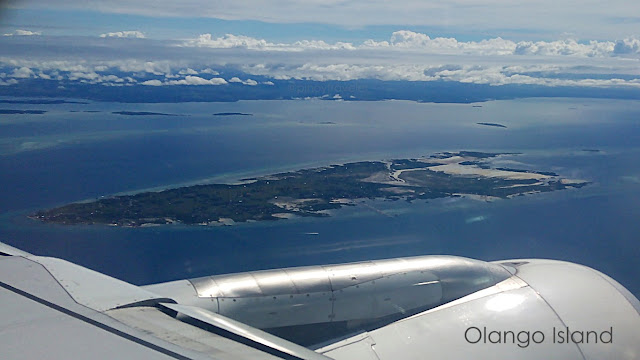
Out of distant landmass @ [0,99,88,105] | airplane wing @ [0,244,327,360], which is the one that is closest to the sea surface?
distant landmass @ [0,99,88,105]

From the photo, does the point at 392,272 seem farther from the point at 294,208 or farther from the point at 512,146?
the point at 512,146

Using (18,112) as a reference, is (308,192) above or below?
below

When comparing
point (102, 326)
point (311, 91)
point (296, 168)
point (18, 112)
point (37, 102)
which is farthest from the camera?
point (311, 91)

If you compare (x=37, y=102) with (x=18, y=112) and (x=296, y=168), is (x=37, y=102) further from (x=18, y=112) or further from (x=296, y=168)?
(x=296, y=168)

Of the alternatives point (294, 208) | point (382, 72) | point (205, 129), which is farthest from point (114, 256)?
point (382, 72)

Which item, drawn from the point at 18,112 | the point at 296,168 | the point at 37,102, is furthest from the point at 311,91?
the point at 296,168

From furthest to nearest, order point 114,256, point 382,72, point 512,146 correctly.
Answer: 1. point 382,72
2. point 512,146
3. point 114,256
